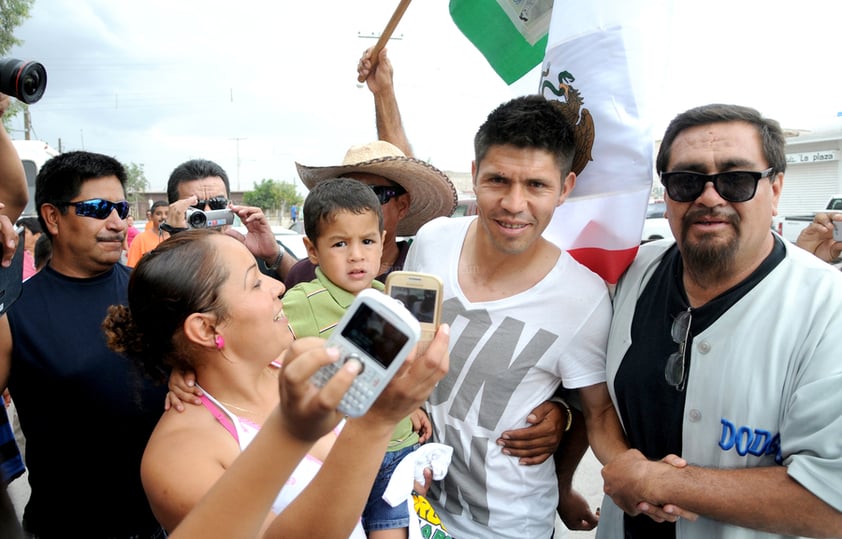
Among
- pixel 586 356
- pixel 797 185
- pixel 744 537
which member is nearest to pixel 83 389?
pixel 586 356

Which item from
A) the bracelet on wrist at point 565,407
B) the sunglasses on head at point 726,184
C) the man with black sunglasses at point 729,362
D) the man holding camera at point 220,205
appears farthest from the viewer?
the man holding camera at point 220,205

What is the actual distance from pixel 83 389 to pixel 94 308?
40cm

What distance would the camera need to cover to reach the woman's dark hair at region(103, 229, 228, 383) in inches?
65.3

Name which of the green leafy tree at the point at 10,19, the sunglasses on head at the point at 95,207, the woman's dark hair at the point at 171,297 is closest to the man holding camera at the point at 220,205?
the sunglasses on head at the point at 95,207

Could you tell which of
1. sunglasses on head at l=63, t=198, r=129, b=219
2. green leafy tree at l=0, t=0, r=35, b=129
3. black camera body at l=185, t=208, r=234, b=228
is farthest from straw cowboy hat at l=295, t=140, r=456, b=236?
green leafy tree at l=0, t=0, r=35, b=129

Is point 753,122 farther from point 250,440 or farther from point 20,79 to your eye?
point 20,79

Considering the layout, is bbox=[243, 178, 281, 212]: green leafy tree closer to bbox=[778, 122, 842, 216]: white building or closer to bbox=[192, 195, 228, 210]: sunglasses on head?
bbox=[778, 122, 842, 216]: white building

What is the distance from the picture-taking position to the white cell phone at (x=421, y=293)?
1.45 metres

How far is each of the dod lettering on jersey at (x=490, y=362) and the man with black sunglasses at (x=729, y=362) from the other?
319mm

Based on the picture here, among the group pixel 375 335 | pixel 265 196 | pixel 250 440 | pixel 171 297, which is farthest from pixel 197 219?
pixel 265 196

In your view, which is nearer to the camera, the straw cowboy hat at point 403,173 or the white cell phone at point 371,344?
the white cell phone at point 371,344

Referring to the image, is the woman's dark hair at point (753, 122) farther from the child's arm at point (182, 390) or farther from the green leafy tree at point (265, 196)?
the green leafy tree at point (265, 196)

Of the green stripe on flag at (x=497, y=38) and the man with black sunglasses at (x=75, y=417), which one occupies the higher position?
the green stripe on flag at (x=497, y=38)

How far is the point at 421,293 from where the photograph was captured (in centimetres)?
148
